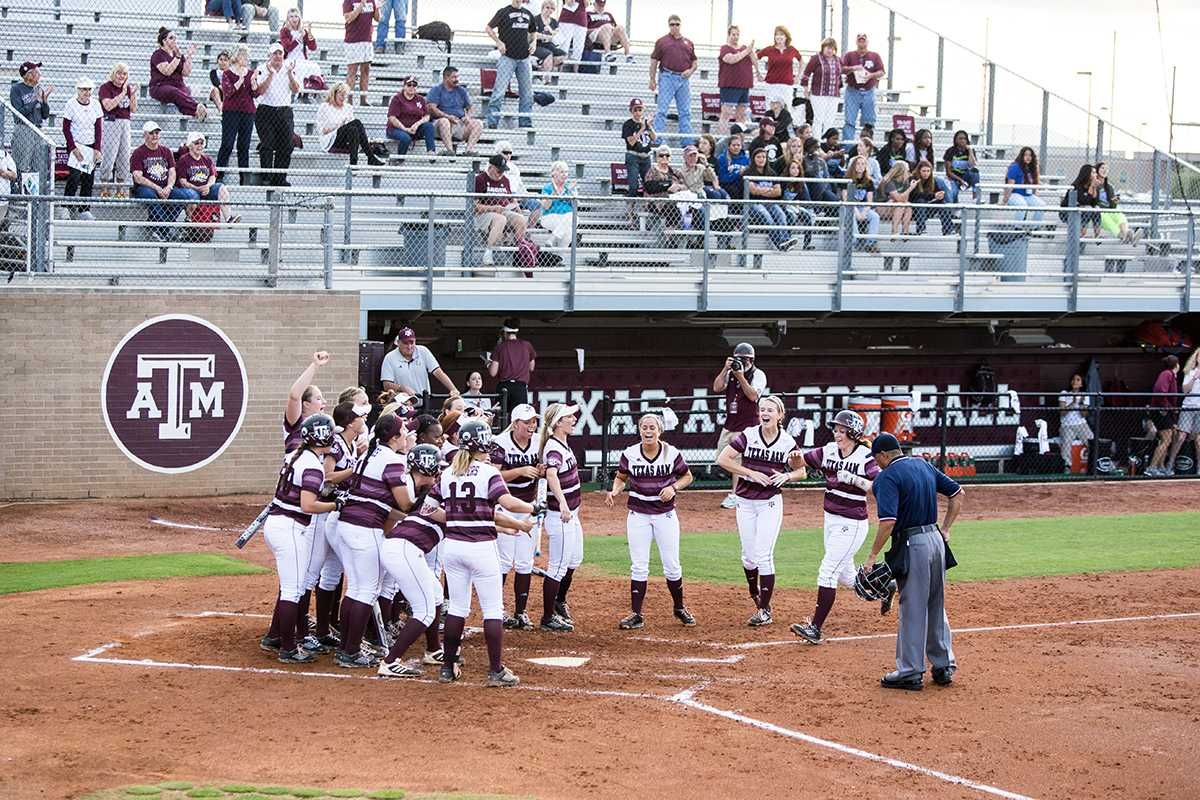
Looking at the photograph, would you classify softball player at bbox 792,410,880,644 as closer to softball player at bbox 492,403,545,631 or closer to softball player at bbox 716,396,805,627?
softball player at bbox 716,396,805,627

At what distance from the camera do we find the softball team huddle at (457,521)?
10.7 m

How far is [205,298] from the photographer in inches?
757

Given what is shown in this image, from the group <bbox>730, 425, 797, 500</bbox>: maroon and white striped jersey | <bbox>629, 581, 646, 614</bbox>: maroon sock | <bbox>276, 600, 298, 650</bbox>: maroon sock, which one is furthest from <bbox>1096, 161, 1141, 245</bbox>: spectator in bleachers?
<bbox>276, 600, 298, 650</bbox>: maroon sock

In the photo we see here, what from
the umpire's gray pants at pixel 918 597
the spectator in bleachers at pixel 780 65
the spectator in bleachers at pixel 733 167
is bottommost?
the umpire's gray pants at pixel 918 597

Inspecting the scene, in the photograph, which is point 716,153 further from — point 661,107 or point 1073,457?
point 1073,457

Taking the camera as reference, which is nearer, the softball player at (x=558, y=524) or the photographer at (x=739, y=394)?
the softball player at (x=558, y=524)

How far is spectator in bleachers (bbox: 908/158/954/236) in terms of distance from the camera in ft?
77.9

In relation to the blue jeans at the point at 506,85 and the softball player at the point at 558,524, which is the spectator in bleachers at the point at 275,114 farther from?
the softball player at the point at 558,524

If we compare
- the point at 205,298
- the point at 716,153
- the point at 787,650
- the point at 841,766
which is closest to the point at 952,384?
the point at 716,153

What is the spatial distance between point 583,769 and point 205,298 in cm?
1179

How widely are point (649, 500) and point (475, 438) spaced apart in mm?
2805

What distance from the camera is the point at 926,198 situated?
2398 cm

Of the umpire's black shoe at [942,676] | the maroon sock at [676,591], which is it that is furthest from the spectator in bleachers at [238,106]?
the umpire's black shoe at [942,676]

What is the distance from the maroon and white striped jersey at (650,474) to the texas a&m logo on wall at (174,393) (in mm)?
7946
